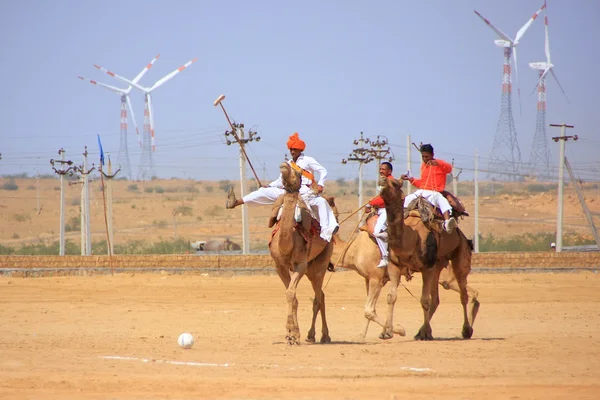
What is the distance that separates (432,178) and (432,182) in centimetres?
7

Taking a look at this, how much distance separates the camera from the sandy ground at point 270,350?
390 inches

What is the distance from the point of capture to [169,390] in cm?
970

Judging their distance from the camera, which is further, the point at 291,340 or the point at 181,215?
the point at 181,215

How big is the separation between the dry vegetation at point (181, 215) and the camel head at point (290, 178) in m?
51.6

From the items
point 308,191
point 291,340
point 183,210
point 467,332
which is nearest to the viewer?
point 291,340

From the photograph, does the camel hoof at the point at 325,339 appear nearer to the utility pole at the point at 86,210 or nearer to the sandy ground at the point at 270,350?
the sandy ground at the point at 270,350

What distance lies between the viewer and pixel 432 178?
16.4 metres

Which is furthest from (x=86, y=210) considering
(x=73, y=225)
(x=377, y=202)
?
(x=73, y=225)

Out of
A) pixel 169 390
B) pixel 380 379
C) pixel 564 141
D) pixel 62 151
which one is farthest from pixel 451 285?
pixel 62 151

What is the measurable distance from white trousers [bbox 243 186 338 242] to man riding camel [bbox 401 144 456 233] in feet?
4.83

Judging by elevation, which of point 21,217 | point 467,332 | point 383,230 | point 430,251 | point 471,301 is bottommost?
point 21,217

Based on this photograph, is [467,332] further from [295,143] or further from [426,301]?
[295,143]

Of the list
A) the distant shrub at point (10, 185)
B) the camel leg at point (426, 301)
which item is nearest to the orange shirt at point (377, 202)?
the camel leg at point (426, 301)

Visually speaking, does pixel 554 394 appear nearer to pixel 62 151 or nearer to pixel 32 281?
pixel 32 281
